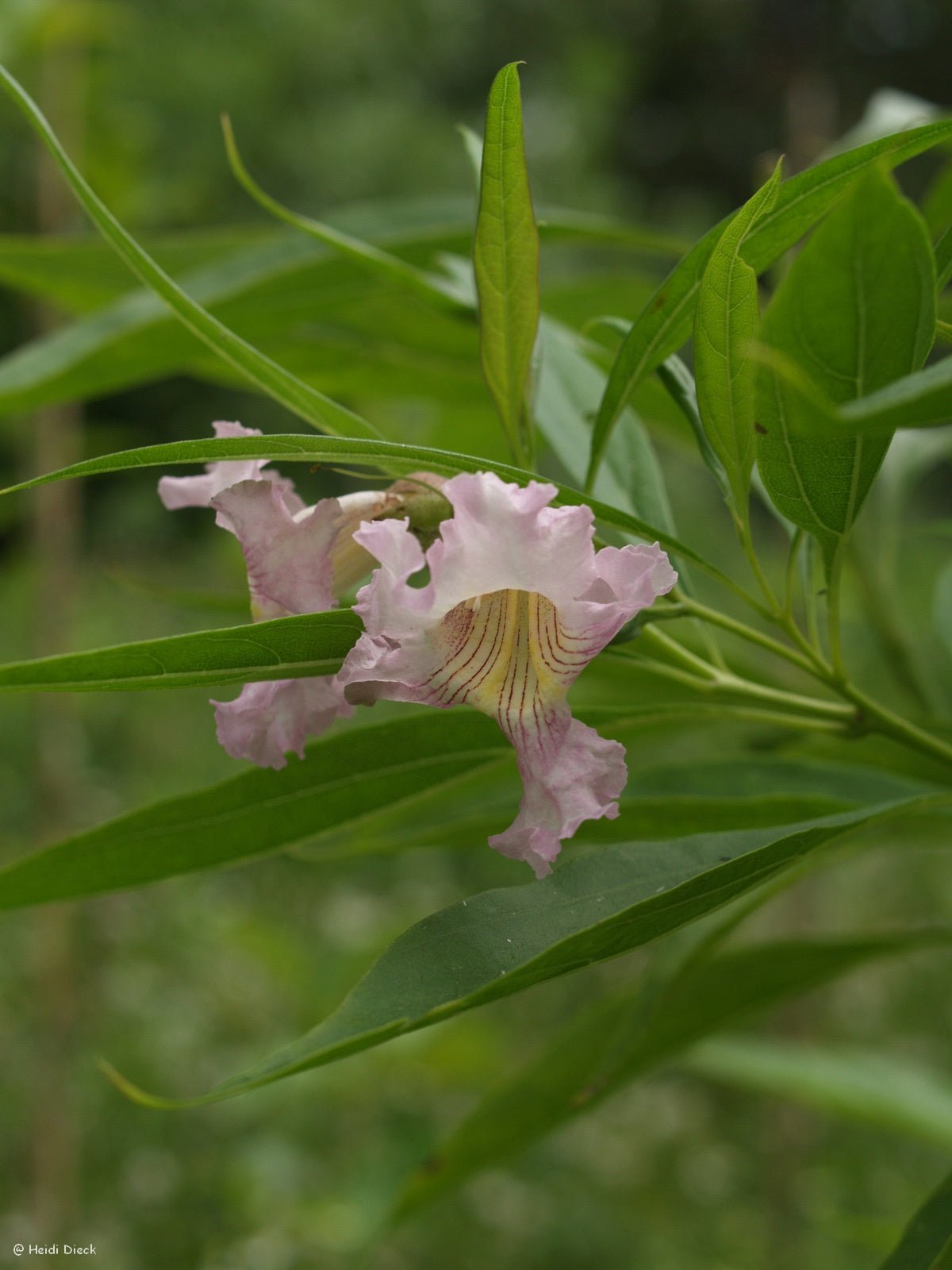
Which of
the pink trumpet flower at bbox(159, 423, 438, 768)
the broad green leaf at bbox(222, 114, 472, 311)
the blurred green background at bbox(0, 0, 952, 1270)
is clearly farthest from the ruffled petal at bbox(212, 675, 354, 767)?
the blurred green background at bbox(0, 0, 952, 1270)

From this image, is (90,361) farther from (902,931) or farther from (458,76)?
(458,76)

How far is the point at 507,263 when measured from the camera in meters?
0.44

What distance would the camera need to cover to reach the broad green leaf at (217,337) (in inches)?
17.0

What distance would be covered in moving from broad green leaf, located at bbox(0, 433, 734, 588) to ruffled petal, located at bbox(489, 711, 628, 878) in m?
0.08

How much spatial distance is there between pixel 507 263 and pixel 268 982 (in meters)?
2.40

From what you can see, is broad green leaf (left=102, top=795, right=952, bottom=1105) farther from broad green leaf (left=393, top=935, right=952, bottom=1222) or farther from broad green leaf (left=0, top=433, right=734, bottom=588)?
broad green leaf (left=393, top=935, right=952, bottom=1222)

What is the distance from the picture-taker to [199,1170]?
2.25 m

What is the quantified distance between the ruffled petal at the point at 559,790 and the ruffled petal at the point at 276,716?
0.23ft

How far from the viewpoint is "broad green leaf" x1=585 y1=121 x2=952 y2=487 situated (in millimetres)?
392

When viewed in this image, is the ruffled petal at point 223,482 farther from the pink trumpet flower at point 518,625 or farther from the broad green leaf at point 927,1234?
the broad green leaf at point 927,1234

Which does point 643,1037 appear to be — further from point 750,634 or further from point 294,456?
point 294,456

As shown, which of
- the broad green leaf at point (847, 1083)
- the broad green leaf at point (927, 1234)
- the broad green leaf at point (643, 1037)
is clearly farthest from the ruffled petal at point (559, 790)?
the broad green leaf at point (847, 1083)

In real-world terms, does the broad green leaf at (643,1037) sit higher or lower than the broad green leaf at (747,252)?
lower

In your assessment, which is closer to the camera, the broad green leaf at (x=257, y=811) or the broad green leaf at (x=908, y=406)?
the broad green leaf at (x=908, y=406)
